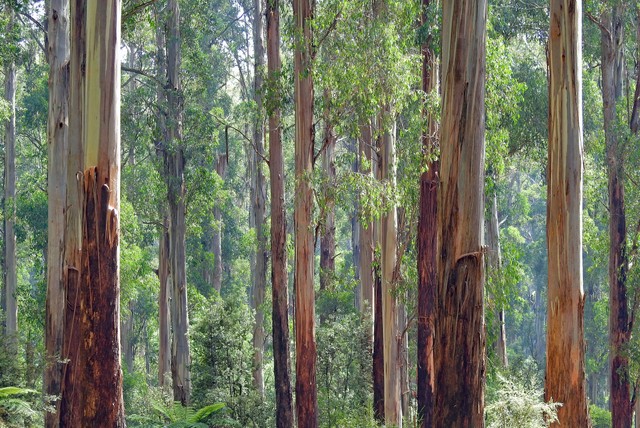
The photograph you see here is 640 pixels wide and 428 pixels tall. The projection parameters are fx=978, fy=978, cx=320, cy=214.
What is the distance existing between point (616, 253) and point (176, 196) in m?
10.2

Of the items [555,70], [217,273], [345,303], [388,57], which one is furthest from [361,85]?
[217,273]

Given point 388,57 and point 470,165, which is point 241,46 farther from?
point 470,165

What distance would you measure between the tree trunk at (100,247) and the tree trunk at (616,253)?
1464cm

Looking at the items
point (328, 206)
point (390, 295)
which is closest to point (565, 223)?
point (390, 295)

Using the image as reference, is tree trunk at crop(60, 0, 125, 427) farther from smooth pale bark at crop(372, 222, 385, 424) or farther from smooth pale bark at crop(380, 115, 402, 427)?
smooth pale bark at crop(372, 222, 385, 424)

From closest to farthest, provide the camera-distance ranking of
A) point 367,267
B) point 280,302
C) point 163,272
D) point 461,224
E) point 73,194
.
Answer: point 461,224 < point 73,194 < point 280,302 < point 367,267 < point 163,272

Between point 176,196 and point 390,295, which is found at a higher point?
point 176,196

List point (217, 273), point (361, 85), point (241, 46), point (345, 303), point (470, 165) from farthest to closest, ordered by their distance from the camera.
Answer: point (241, 46) → point (217, 273) → point (345, 303) → point (361, 85) → point (470, 165)

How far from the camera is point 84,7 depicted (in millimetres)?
11641

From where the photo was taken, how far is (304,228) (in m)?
15.7

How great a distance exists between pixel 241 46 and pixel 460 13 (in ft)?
97.6

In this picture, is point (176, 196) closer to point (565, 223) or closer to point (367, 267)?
point (367, 267)

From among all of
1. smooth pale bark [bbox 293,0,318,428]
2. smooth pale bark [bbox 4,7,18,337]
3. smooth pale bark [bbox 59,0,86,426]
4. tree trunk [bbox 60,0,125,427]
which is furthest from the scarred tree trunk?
smooth pale bark [bbox 4,7,18,337]

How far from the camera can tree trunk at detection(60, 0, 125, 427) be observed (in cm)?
883
